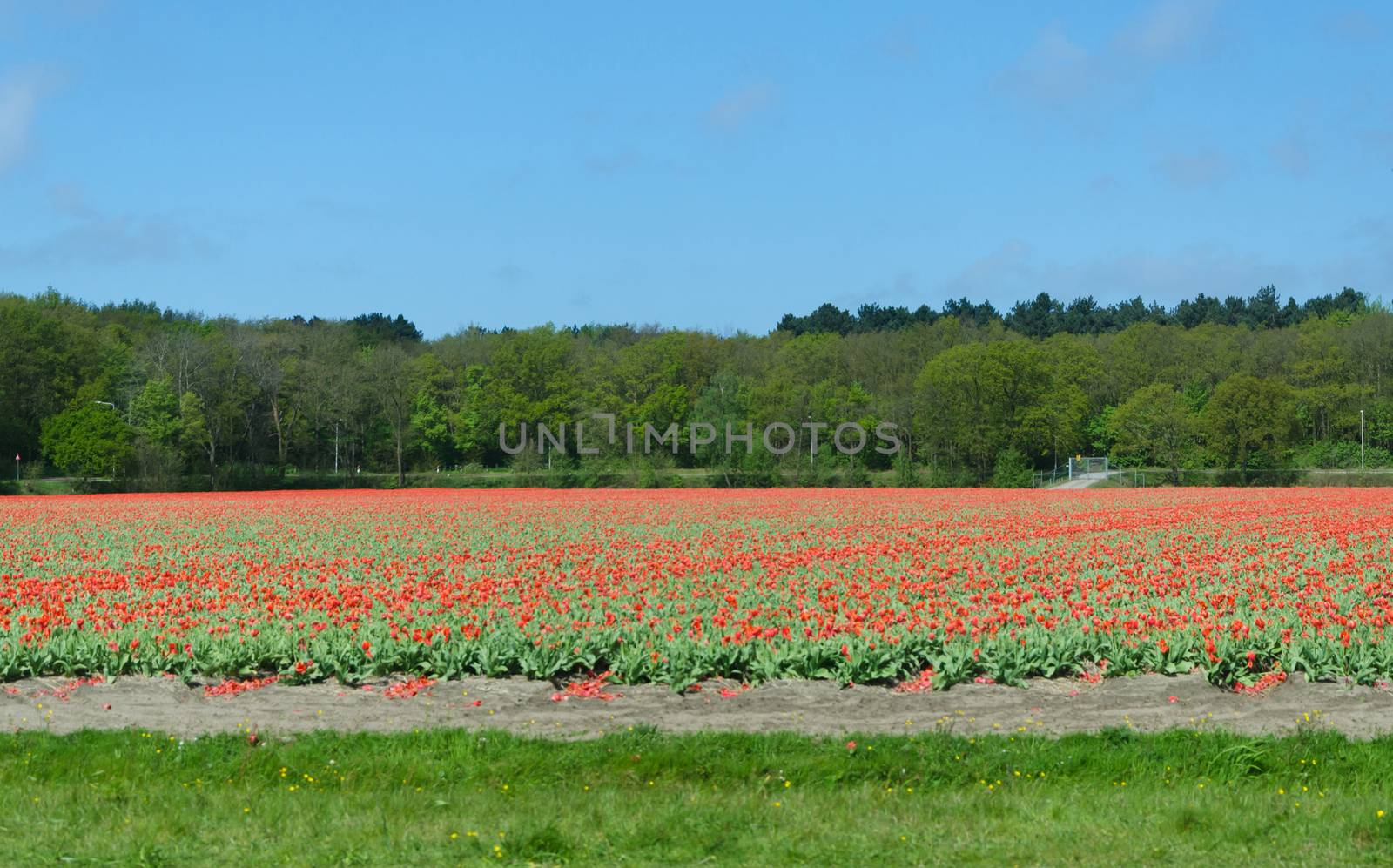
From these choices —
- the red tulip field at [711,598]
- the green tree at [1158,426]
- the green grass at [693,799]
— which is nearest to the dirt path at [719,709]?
the red tulip field at [711,598]

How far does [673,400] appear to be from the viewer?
324 ft

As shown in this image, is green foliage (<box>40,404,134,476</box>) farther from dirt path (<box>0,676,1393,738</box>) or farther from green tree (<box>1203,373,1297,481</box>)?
dirt path (<box>0,676,1393,738</box>)

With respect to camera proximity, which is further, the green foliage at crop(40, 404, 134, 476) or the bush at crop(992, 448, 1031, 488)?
the bush at crop(992, 448, 1031, 488)

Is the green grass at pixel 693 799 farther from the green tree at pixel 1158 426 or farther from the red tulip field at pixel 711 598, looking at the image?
the green tree at pixel 1158 426

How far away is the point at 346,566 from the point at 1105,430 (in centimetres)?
8738

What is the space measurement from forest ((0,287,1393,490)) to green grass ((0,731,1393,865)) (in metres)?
72.1

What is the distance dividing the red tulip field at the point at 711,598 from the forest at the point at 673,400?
51170 mm

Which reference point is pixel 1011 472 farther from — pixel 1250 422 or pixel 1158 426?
pixel 1250 422

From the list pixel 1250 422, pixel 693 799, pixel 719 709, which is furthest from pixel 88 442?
pixel 693 799

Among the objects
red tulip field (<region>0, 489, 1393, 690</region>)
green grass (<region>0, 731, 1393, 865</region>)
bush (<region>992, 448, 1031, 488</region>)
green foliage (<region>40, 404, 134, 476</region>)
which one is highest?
green foliage (<region>40, 404, 134, 476</region>)

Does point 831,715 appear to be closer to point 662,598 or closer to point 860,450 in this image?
point 662,598

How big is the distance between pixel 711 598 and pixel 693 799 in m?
8.97

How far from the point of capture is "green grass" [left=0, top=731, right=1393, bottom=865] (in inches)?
309

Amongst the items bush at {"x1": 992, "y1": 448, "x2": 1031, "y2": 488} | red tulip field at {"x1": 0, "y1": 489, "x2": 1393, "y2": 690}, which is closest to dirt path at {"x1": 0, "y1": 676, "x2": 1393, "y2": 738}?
red tulip field at {"x1": 0, "y1": 489, "x2": 1393, "y2": 690}
